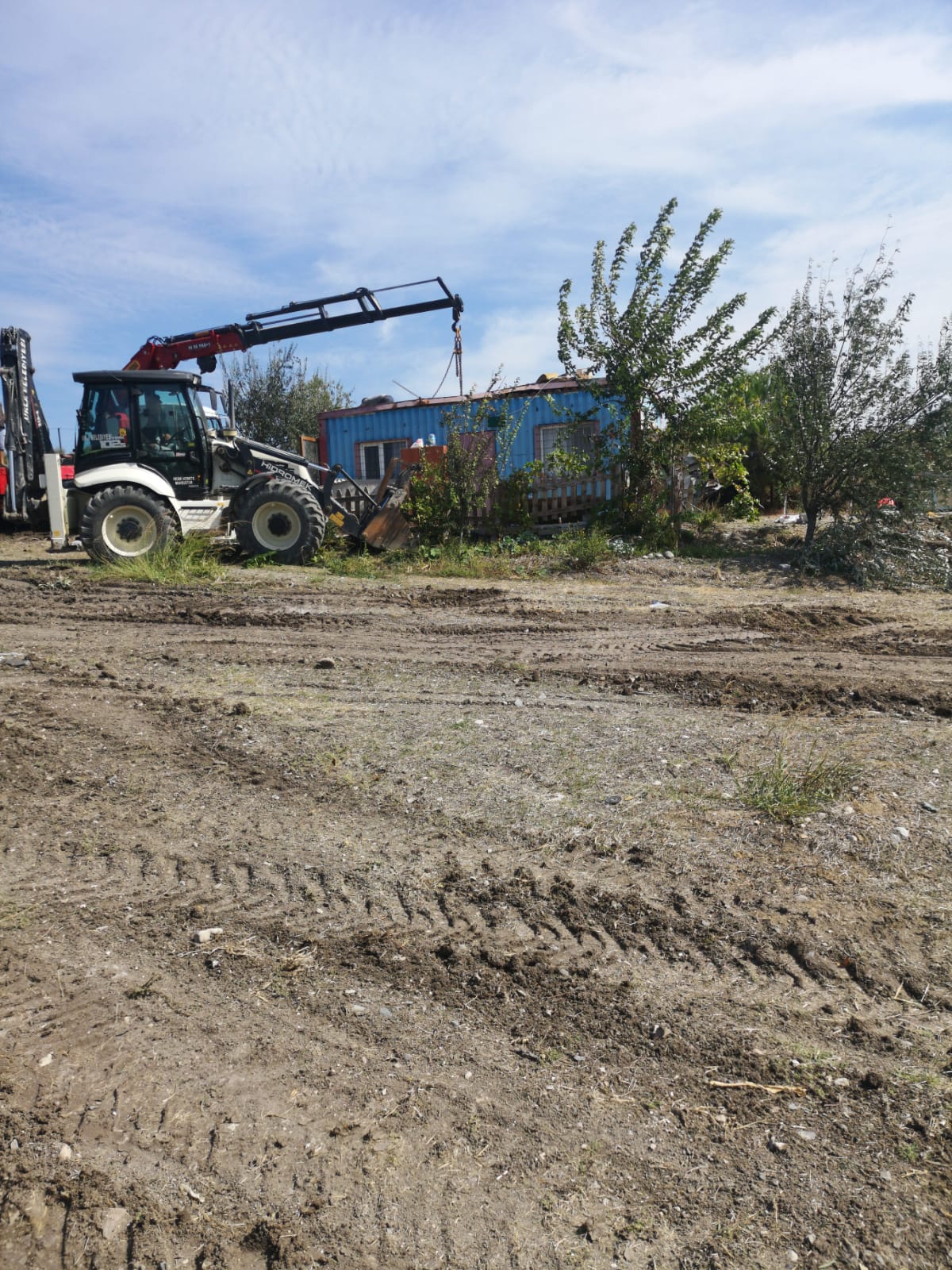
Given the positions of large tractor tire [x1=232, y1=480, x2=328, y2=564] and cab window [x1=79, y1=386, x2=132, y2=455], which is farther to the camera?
large tractor tire [x1=232, y1=480, x2=328, y2=564]

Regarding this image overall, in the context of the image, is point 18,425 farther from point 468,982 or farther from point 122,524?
point 468,982

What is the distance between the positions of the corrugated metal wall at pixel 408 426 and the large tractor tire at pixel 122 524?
997cm

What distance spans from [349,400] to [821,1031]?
37.2 metres

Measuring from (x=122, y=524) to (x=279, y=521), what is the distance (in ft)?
6.96

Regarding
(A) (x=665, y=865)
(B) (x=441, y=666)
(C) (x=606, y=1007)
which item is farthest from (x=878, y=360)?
(C) (x=606, y=1007)

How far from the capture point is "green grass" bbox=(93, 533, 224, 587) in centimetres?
1146

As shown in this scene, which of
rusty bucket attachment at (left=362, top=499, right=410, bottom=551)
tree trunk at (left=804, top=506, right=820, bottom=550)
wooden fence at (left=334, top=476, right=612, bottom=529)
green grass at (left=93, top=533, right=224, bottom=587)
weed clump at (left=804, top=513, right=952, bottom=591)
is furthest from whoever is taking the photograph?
A: wooden fence at (left=334, top=476, right=612, bottom=529)

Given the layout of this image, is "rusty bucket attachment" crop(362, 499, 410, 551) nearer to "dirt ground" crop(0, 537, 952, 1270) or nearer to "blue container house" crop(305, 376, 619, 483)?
"blue container house" crop(305, 376, 619, 483)

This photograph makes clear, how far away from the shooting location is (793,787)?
4488mm

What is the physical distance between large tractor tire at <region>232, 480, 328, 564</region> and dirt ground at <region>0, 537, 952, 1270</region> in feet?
22.8

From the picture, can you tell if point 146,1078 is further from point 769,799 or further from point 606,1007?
point 769,799

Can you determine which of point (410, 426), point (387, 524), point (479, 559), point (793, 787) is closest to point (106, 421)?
point (387, 524)

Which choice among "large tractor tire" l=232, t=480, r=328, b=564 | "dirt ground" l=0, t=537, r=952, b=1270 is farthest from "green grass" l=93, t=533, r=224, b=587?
"dirt ground" l=0, t=537, r=952, b=1270

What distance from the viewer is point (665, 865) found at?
12.7 feet
